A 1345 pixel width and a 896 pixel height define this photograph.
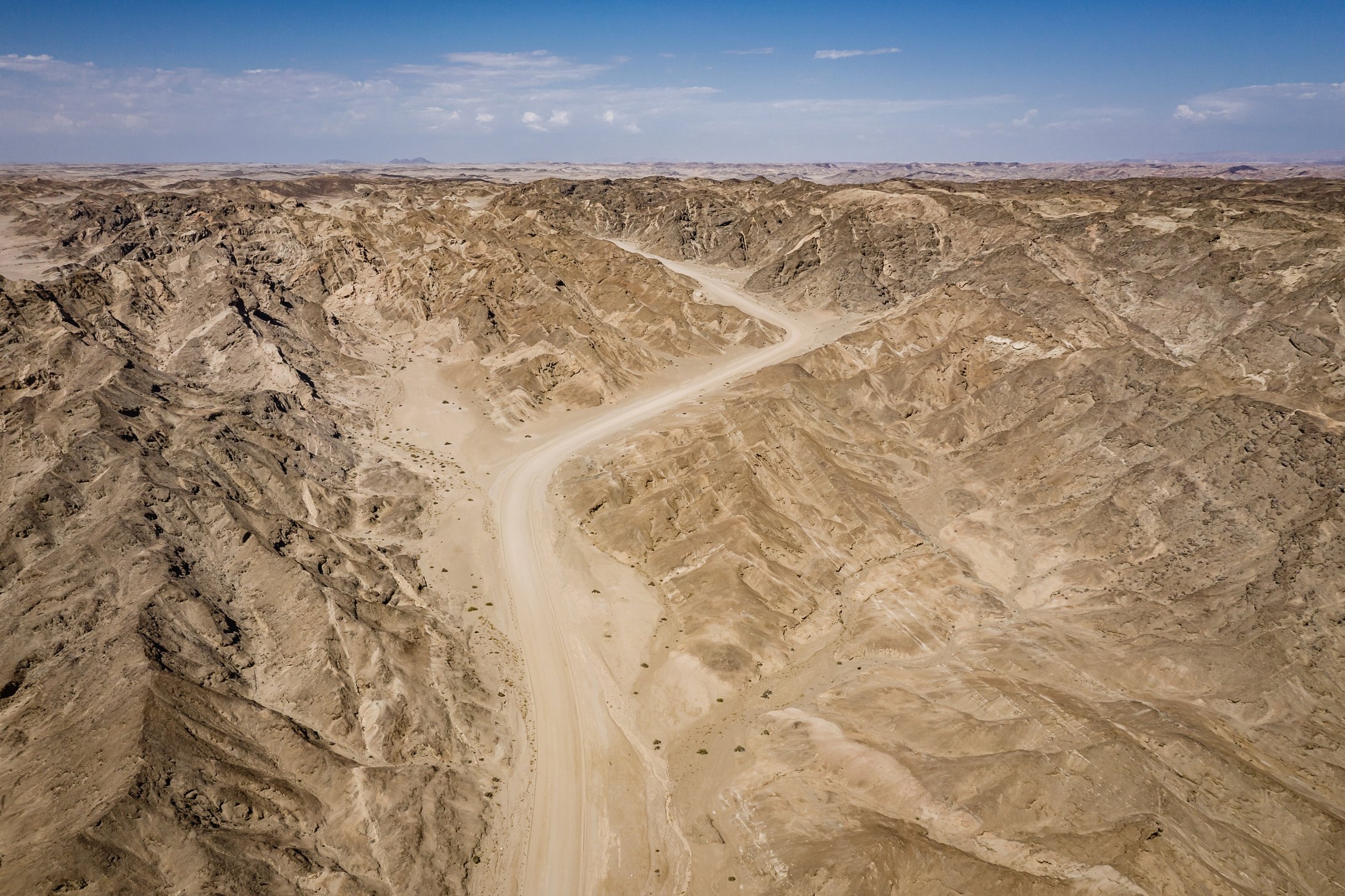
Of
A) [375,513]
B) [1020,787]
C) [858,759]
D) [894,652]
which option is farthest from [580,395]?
[1020,787]

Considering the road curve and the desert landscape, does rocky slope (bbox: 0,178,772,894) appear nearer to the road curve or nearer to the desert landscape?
the desert landscape

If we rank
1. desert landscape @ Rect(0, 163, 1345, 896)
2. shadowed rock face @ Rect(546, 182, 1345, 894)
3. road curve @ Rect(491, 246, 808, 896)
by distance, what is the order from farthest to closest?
road curve @ Rect(491, 246, 808, 896), shadowed rock face @ Rect(546, 182, 1345, 894), desert landscape @ Rect(0, 163, 1345, 896)

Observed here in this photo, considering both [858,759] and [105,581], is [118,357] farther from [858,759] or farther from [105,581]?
[858,759]

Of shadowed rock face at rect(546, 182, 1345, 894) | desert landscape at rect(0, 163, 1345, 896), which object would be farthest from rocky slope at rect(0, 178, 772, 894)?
shadowed rock face at rect(546, 182, 1345, 894)

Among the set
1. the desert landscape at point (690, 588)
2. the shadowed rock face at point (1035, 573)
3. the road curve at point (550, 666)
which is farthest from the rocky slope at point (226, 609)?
the shadowed rock face at point (1035, 573)

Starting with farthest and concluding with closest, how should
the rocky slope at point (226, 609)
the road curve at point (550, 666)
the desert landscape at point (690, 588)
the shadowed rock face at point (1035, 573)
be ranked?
1. the road curve at point (550, 666)
2. the shadowed rock face at point (1035, 573)
3. the desert landscape at point (690, 588)
4. the rocky slope at point (226, 609)

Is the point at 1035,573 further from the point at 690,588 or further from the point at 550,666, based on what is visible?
the point at 550,666

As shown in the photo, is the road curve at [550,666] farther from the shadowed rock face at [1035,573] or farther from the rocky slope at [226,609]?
the shadowed rock face at [1035,573]

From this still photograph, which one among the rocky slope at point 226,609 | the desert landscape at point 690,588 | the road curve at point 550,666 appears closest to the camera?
the rocky slope at point 226,609
